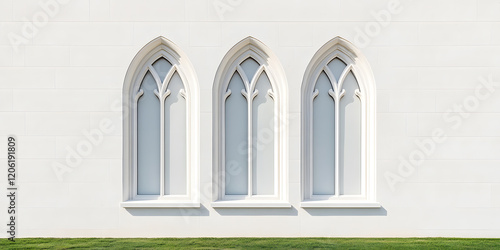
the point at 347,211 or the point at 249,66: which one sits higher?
the point at 249,66

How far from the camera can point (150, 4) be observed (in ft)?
25.9

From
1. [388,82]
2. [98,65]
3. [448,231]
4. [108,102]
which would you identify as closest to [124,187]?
[108,102]

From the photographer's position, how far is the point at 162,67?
8.17 metres

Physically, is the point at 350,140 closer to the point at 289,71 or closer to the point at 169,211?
the point at 289,71

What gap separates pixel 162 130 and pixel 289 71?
6.85 feet

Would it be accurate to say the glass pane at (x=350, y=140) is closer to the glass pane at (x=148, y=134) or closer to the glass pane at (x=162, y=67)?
the glass pane at (x=162, y=67)

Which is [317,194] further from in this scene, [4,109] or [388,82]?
[4,109]

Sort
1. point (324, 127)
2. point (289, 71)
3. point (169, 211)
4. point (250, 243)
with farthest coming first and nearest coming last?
1. point (324, 127)
2. point (169, 211)
3. point (289, 71)
4. point (250, 243)

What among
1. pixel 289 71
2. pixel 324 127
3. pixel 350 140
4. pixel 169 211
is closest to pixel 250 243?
pixel 169 211

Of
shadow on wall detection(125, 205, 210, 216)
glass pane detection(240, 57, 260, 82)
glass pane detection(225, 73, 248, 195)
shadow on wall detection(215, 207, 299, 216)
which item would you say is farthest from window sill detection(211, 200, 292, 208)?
glass pane detection(240, 57, 260, 82)

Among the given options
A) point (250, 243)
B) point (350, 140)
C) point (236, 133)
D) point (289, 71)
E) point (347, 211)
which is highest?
point (289, 71)

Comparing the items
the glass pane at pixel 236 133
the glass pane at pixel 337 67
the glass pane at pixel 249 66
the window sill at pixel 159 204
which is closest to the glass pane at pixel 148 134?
the window sill at pixel 159 204

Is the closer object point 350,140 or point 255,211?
point 255,211

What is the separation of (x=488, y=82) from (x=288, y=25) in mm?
3023
